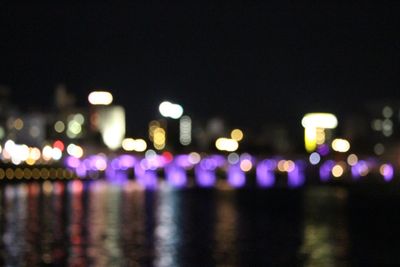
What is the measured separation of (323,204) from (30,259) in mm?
19677

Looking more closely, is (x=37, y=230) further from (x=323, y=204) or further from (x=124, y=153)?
(x=124, y=153)

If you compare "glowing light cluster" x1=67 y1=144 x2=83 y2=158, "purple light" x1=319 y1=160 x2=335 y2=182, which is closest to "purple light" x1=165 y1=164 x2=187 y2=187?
"purple light" x1=319 y1=160 x2=335 y2=182

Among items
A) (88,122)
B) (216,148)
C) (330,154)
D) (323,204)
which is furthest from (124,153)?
(323,204)

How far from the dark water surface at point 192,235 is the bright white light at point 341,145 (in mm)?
74837

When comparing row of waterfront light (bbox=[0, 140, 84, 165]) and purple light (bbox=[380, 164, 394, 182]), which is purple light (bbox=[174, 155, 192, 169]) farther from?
purple light (bbox=[380, 164, 394, 182])

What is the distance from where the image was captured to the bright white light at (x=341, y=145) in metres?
104

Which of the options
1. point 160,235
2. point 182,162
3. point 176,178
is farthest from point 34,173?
point 182,162

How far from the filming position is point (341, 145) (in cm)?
10769

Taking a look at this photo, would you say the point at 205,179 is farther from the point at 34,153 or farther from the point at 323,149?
the point at 323,149

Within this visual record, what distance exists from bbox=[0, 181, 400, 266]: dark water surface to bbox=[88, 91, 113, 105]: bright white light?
387 feet

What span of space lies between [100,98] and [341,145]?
53668 millimetres

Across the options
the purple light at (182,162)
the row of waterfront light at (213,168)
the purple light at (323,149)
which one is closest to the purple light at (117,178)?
the row of waterfront light at (213,168)

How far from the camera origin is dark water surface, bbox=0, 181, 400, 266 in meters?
14.4

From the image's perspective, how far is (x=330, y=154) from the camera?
347 ft
